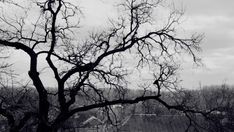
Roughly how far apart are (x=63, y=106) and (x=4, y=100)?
3.00 meters

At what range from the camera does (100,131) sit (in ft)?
192

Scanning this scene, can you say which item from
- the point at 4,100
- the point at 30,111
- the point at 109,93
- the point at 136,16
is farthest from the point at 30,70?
the point at 136,16

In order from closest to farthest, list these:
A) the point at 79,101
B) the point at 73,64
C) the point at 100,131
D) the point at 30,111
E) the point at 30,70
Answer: the point at 30,111, the point at 30,70, the point at 73,64, the point at 79,101, the point at 100,131

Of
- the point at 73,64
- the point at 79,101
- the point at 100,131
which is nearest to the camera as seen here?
the point at 73,64

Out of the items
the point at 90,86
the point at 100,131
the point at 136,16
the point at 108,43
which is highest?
the point at 136,16

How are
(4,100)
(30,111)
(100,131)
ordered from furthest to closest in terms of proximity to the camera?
(100,131) → (30,111) → (4,100)

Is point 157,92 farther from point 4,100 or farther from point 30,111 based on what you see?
point 4,100

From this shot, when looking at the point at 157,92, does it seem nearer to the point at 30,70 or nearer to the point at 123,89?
the point at 123,89

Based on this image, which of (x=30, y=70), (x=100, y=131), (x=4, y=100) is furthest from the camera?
(x=100, y=131)

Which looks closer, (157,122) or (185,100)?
(185,100)

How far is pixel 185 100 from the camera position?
13.0 meters

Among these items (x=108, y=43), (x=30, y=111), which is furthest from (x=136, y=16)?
(x=30, y=111)

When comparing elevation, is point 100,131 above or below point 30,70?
below

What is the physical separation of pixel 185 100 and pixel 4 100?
6.19m
